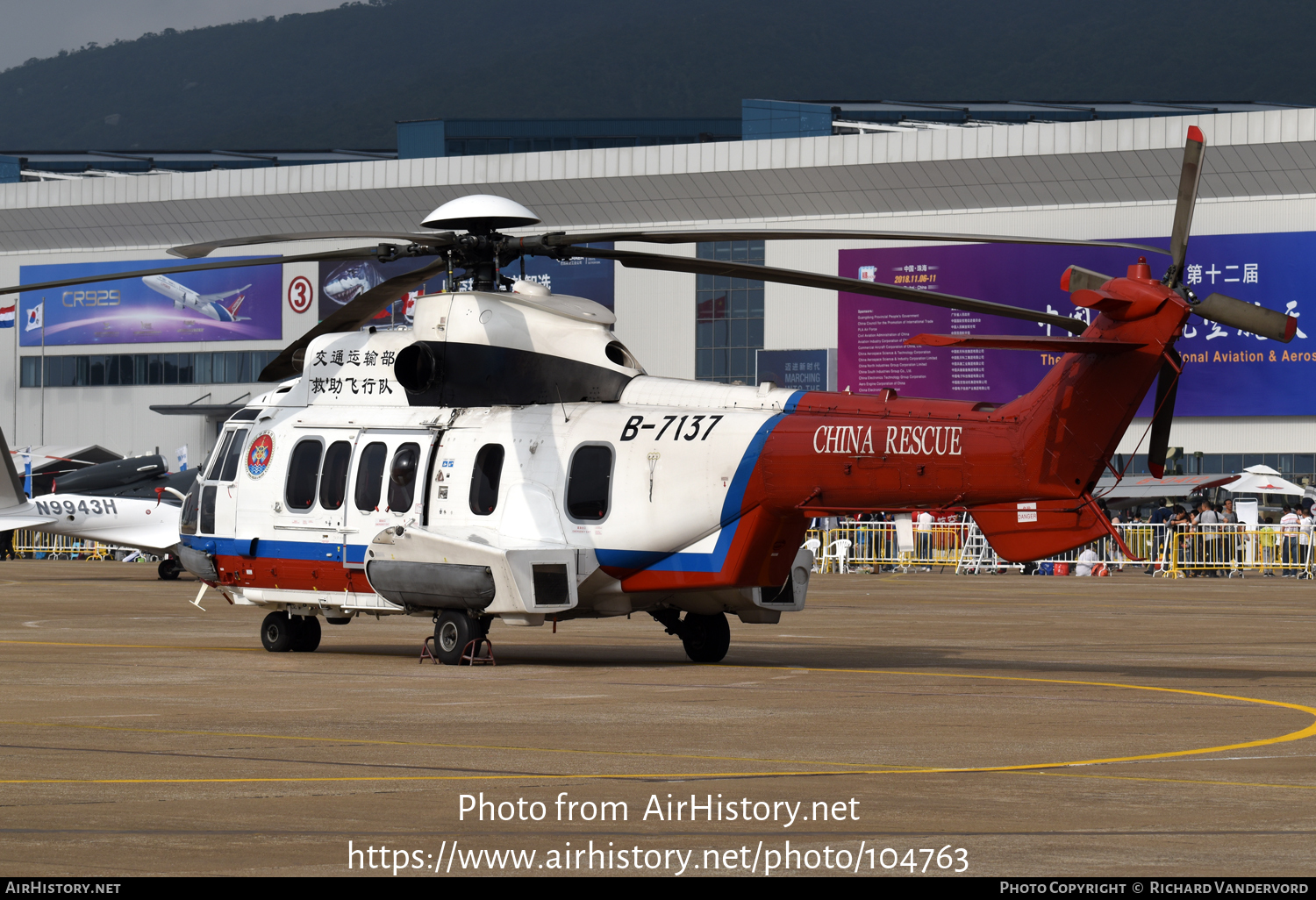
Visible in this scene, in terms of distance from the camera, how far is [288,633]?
21547 millimetres

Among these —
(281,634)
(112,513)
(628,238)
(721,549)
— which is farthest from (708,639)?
(112,513)

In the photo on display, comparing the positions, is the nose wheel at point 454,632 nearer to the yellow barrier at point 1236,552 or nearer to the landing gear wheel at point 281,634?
the landing gear wheel at point 281,634

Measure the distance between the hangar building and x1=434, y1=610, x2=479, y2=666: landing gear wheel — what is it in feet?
148

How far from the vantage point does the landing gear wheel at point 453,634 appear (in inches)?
756

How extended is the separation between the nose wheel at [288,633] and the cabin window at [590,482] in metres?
4.62

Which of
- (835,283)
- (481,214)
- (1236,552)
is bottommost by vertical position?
(1236,552)

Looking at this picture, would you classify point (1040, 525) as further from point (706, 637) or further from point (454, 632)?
point (454, 632)

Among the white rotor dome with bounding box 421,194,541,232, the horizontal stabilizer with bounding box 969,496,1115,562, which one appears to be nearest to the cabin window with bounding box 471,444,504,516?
the white rotor dome with bounding box 421,194,541,232

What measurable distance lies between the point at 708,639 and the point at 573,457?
2805mm

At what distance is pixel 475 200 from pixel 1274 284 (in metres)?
54.5

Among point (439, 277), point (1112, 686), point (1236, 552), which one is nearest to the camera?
point (1112, 686)

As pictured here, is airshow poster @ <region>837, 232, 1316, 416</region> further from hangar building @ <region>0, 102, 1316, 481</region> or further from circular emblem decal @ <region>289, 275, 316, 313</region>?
circular emblem decal @ <region>289, 275, 316, 313</region>

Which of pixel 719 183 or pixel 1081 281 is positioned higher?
pixel 719 183
